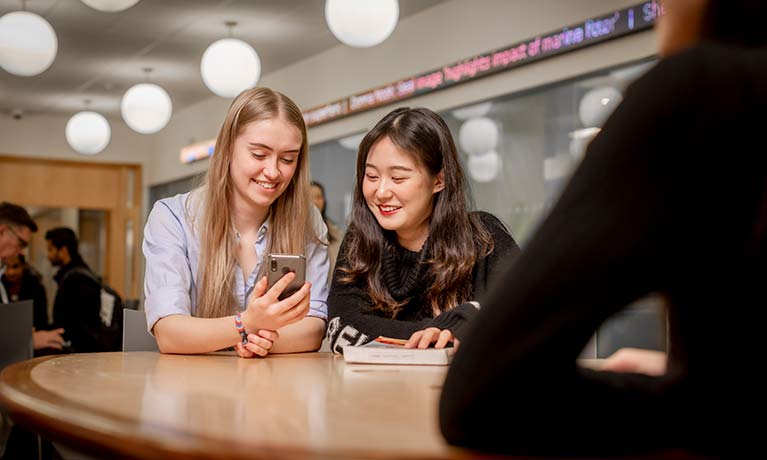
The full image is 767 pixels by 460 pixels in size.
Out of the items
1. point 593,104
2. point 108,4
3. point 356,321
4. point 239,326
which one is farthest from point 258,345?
point 593,104

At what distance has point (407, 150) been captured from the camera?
252 centimetres

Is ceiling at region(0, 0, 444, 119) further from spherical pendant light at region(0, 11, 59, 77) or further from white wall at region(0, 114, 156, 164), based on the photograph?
spherical pendant light at region(0, 11, 59, 77)

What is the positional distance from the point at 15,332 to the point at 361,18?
2.54 meters

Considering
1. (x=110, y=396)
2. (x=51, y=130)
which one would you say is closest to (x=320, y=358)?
(x=110, y=396)

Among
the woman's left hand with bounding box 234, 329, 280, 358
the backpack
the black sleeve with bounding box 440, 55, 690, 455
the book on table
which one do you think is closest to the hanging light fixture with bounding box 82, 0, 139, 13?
the backpack

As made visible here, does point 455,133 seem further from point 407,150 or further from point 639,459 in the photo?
point 639,459

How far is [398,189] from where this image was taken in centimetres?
248

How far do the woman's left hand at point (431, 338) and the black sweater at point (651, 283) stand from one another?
1205 mm

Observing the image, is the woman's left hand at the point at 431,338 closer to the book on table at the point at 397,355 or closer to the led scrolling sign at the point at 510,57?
the book on table at the point at 397,355

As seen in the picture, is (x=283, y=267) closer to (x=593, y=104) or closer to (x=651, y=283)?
(x=651, y=283)

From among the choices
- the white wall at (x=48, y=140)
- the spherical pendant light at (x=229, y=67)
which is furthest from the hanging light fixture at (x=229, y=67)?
the white wall at (x=48, y=140)

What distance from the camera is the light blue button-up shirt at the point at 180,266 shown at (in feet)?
7.55

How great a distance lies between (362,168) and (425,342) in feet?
2.56

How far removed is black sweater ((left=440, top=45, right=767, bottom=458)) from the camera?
720mm
